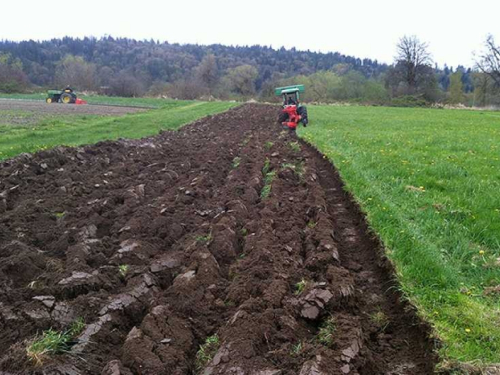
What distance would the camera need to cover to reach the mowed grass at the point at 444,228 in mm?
3404

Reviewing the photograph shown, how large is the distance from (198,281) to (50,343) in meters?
1.46

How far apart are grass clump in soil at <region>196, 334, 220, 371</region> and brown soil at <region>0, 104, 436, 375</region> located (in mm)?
34

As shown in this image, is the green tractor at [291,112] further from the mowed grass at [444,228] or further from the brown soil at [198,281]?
the brown soil at [198,281]

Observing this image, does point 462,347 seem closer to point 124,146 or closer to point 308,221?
point 308,221

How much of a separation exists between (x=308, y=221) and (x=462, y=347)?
2987 millimetres

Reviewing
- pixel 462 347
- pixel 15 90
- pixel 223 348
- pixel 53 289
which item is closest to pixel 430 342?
pixel 462 347

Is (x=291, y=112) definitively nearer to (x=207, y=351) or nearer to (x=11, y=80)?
(x=207, y=351)

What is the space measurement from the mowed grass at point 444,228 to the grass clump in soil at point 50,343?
9.39 ft

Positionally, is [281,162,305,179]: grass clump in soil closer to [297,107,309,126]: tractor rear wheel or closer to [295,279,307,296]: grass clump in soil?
[295,279,307,296]: grass clump in soil

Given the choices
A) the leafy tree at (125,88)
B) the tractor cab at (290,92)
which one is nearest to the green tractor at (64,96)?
the leafy tree at (125,88)

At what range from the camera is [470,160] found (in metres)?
9.80

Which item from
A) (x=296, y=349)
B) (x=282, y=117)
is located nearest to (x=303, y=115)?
(x=282, y=117)

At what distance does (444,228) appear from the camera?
554 cm

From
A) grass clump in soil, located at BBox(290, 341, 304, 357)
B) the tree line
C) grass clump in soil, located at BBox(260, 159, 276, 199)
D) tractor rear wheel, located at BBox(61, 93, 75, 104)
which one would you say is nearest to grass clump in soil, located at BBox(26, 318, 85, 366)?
grass clump in soil, located at BBox(290, 341, 304, 357)
